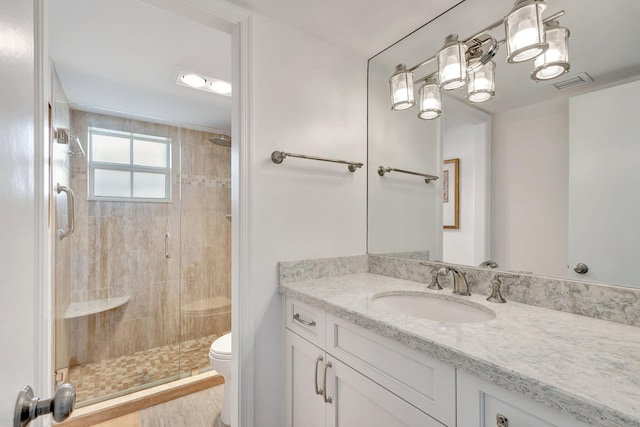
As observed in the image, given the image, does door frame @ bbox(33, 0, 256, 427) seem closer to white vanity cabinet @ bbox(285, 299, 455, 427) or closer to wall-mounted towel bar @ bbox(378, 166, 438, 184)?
white vanity cabinet @ bbox(285, 299, 455, 427)

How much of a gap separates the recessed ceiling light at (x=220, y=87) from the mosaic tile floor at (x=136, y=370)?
7.09ft

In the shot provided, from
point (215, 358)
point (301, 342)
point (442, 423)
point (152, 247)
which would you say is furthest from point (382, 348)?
point (152, 247)

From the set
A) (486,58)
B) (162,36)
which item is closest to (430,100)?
(486,58)

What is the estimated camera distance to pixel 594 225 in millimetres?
985

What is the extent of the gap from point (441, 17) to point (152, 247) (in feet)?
9.17

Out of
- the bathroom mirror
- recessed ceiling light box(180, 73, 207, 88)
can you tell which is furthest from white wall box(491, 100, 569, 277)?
recessed ceiling light box(180, 73, 207, 88)

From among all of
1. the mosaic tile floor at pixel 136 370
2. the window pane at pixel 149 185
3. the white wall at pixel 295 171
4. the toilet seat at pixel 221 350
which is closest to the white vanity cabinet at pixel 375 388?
the white wall at pixel 295 171

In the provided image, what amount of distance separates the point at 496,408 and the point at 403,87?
1.32 m

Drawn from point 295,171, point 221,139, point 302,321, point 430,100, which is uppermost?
point 221,139

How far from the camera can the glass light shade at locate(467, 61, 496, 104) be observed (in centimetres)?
120

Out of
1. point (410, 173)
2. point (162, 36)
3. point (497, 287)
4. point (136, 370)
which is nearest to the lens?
point (497, 287)

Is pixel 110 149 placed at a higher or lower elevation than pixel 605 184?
higher

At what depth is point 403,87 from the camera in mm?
1431

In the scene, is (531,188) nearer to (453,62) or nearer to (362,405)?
(453,62)
